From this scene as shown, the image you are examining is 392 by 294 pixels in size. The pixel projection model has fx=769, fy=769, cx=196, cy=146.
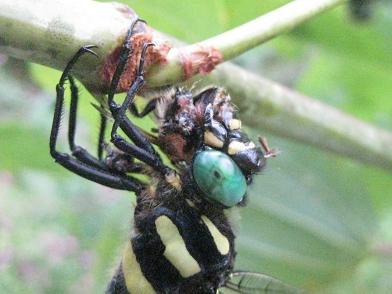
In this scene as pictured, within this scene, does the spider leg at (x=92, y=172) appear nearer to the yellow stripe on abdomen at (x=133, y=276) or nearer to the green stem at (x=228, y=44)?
the yellow stripe on abdomen at (x=133, y=276)

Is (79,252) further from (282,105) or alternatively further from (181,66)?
(181,66)

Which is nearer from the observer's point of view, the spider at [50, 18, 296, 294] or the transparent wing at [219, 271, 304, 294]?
the spider at [50, 18, 296, 294]

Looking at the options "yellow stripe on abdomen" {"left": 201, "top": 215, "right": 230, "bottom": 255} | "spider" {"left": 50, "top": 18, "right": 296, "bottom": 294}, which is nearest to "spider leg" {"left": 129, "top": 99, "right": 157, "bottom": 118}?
"spider" {"left": 50, "top": 18, "right": 296, "bottom": 294}

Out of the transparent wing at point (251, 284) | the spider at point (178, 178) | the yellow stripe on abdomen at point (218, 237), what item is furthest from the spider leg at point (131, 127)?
the transparent wing at point (251, 284)

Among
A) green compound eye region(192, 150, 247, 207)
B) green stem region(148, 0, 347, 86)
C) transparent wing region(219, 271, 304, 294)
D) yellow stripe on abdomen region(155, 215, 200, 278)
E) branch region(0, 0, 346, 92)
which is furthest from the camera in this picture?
transparent wing region(219, 271, 304, 294)

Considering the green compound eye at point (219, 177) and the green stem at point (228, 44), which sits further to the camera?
the green compound eye at point (219, 177)

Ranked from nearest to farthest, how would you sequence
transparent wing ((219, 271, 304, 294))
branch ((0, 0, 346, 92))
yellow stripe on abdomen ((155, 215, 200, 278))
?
branch ((0, 0, 346, 92)) < yellow stripe on abdomen ((155, 215, 200, 278)) < transparent wing ((219, 271, 304, 294))

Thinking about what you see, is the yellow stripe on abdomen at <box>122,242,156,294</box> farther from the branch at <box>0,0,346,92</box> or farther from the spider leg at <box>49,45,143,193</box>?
the branch at <box>0,0,346,92</box>
